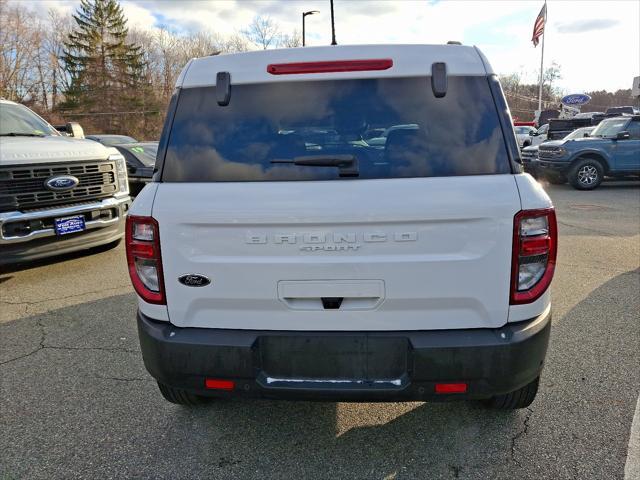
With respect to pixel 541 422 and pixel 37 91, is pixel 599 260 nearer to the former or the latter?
pixel 541 422

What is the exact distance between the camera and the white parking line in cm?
221

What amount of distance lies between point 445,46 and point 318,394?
1.74 m

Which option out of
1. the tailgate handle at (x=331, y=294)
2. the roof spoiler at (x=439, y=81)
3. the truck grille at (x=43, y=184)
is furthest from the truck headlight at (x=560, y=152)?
the tailgate handle at (x=331, y=294)

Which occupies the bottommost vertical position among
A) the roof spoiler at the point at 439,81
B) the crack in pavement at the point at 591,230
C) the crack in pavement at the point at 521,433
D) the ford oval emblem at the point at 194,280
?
the crack in pavement at the point at 591,230

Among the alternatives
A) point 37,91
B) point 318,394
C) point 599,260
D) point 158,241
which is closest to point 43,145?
point 158,241

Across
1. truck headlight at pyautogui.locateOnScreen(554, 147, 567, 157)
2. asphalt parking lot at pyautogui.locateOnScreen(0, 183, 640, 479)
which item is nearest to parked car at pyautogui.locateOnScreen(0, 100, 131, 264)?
asphalt parking lot at pyautogui.locateOnScreen(0, 183, 640, 479)

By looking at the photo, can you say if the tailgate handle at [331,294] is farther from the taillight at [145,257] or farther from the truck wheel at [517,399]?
the truck wheel at [517,399]

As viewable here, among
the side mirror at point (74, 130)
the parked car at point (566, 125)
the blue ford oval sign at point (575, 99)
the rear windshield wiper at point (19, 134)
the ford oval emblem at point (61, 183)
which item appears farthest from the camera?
the blue ford oval sign at point (575, 99)

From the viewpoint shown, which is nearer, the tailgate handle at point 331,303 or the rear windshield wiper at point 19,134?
the tailgate handle at point 331,303

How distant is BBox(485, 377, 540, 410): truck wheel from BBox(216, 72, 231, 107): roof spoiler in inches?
82.7

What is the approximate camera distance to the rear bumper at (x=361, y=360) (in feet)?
6.53

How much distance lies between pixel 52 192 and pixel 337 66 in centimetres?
440

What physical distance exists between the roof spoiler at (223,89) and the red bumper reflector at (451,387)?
1.64 meters

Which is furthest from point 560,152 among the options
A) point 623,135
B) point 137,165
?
point 137,165
